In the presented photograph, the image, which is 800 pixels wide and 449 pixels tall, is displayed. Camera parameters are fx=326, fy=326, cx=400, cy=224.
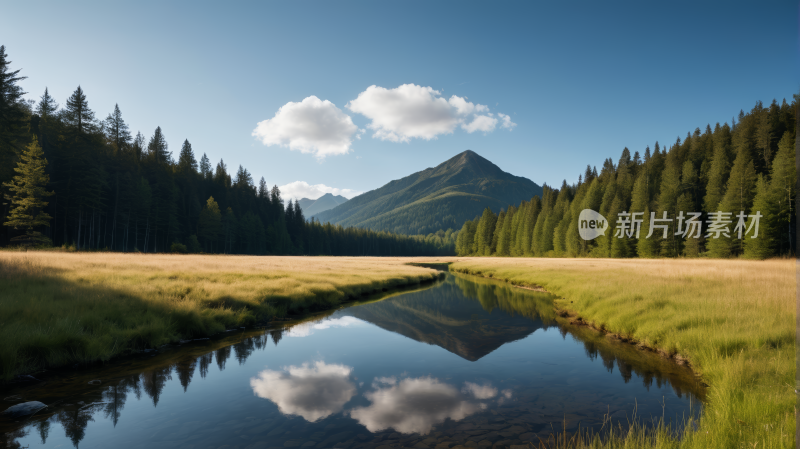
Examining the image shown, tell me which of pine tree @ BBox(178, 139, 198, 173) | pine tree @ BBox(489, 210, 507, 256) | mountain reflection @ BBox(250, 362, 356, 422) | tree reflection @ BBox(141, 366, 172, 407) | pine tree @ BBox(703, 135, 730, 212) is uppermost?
pine tree @ BBox(178, 139, 198, 173)

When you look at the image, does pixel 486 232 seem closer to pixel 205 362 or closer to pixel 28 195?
pixel 28 195

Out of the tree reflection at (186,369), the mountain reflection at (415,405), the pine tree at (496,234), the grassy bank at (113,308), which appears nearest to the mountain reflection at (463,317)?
the mountain reflection at (415,405)

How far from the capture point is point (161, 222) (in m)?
72.6

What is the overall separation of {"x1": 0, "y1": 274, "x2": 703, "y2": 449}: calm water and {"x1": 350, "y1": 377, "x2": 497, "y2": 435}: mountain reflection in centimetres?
5

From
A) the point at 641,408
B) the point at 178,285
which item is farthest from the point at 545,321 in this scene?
the point at 178,285

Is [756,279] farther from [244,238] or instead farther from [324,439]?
[244,238]

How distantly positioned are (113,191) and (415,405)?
76.7 metres

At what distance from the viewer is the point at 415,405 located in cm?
917

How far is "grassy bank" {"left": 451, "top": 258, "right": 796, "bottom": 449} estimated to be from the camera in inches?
225

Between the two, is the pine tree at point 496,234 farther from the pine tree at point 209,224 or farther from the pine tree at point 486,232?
the pine tree at point 209,224

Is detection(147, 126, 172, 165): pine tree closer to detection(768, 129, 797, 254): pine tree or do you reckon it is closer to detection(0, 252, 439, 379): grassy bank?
detection(0, 252, 439, 379): grassy bank

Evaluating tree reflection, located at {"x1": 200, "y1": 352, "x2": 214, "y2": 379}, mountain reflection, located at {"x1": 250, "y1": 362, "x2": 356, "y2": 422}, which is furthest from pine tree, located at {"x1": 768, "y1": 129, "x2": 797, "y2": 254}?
tree reflection, located at {"x1": 200, "y1": 352, "x2": 214, "y2": 379}

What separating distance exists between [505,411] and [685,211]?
77634 millimetres

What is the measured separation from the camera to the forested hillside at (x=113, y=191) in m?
44.1
